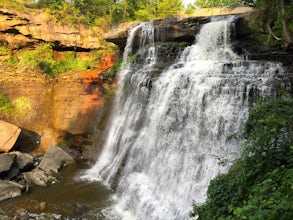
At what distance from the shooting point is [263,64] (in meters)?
11.7

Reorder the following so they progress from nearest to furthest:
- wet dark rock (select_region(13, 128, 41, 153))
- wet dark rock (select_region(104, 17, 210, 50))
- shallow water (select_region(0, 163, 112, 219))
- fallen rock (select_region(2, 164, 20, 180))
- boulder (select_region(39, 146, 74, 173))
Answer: shallow water (select_region(0, 163, 112, 219)) → fallen rock (select_region(2, 164, 20, 180)) → boulder (select_region(39, 146, 74, 173)) → wet dark rock (select_region(104, 17, 210, 50)) → wet dark rock (select_region(13, 128, 41, 153))

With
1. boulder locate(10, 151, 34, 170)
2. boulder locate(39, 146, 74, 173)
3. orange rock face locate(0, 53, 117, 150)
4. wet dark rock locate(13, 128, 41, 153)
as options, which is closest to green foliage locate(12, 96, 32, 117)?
orange rock face locate(0, 53, 117, 150)

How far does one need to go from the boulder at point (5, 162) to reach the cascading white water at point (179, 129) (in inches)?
140

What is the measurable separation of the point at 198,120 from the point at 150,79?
4164 mm

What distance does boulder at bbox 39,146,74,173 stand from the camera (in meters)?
14.6

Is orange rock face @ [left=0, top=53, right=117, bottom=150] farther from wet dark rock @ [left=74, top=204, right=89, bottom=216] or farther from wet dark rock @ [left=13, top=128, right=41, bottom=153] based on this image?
wet dark rock @ [left=74, top=204, right=89, bottom=216]

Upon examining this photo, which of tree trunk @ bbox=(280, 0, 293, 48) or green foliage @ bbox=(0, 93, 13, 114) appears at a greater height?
tree trunk @ bbox=(280, 0, 293, 48)

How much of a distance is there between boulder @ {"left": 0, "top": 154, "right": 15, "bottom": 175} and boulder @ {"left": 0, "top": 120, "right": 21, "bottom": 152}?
1.94 metres

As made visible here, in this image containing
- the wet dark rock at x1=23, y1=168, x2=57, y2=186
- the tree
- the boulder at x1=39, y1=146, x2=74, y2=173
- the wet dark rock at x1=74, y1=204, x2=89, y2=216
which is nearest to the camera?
the wet dark rock at x1=74, y1=204, x2=89, y2=216

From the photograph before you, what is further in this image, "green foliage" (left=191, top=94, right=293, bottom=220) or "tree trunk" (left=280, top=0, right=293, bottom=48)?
"tree trunk" (left=280, top=0, right=293, bottom=48)

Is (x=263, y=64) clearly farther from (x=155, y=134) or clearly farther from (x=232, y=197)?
(x=232, y=197)

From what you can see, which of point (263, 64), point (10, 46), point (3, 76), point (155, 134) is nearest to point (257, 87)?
point (263, 64)

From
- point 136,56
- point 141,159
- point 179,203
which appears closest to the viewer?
point 179,203

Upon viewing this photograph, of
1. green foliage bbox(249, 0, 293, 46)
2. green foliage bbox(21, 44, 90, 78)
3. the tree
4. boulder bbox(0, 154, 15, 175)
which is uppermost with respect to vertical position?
the tree
